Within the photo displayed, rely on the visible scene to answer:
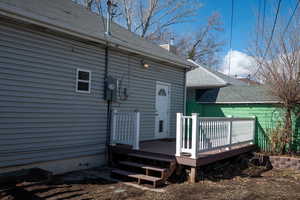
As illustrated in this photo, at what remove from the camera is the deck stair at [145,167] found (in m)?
5.21

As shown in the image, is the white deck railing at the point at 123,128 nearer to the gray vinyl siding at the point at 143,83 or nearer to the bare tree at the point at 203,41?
the gray vinyl siding at the point at 143,83

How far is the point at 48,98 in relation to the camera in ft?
18.1

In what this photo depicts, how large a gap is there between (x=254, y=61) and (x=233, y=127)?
10.8 feet

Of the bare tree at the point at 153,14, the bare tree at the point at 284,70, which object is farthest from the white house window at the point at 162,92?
the bare tree at the point at 153,14

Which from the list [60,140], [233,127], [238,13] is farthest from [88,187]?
[238,13]

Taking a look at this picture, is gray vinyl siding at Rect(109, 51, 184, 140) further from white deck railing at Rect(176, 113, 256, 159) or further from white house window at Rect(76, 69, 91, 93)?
white deck railing at Rect(176, 113, 256, 159)

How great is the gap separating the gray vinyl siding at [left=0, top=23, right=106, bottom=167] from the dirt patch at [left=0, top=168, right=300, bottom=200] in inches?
29.7

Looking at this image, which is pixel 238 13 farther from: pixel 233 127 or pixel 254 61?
pixel 233 127

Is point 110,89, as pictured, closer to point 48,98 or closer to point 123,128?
point 123,128

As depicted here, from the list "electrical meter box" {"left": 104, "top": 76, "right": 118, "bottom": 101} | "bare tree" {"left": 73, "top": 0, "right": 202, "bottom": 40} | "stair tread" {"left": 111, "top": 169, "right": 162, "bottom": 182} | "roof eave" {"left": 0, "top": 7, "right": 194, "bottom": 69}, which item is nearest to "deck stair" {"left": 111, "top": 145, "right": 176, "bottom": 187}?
"stair tread" {"left": 111, "top": 169, "right": 162, "bottom": 182}

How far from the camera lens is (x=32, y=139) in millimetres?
5250

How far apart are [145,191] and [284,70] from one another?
5968mm

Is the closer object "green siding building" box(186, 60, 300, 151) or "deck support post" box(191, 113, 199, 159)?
"deck support post" box(191, 113, 199, 159)

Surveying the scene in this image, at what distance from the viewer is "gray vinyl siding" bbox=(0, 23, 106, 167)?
4863 mm
